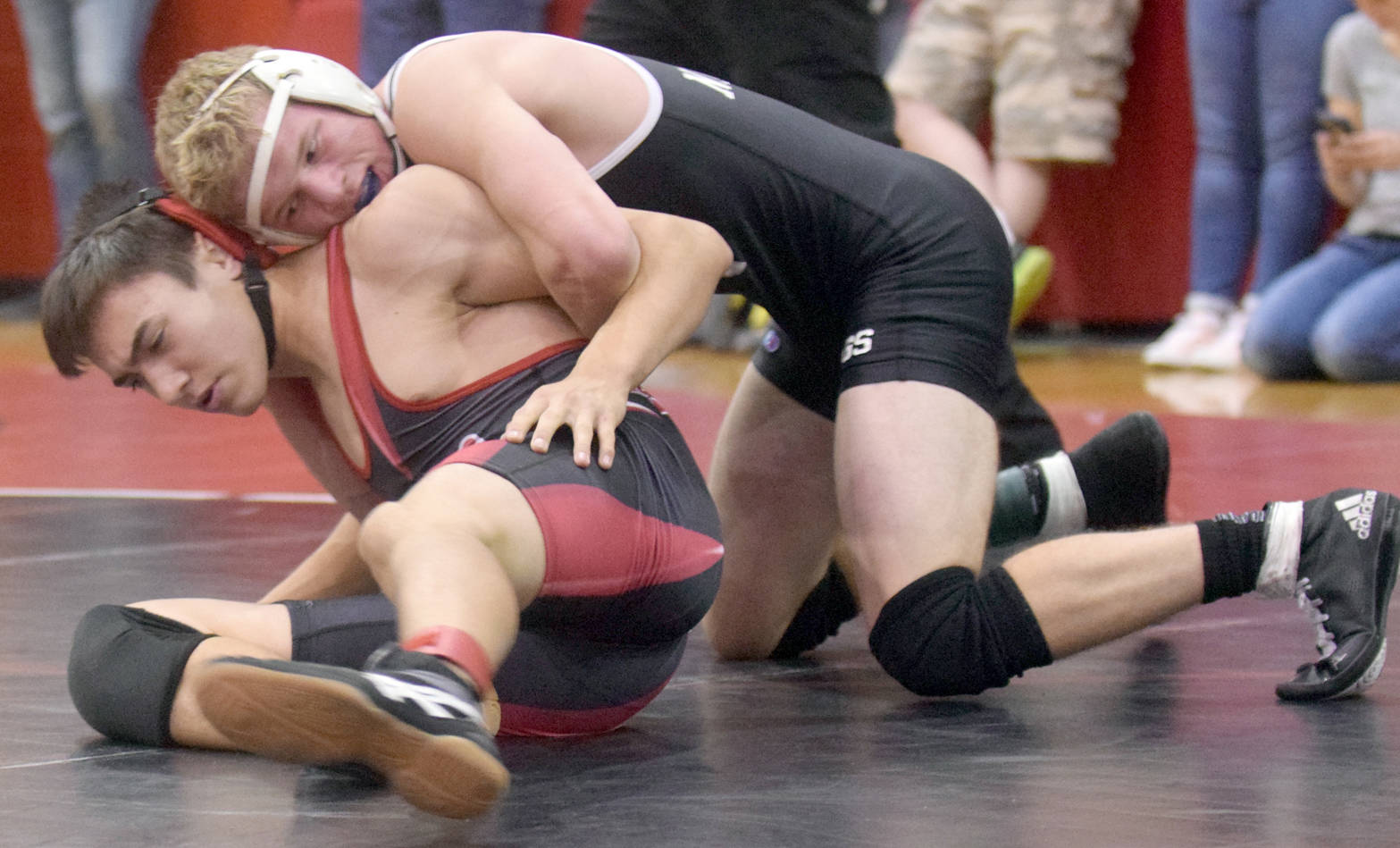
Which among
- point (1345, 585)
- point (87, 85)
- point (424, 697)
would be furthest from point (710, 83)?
point (87, 85)

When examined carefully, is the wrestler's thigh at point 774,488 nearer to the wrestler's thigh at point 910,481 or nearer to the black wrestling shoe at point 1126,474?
the wrestler's thigh at point 910,481

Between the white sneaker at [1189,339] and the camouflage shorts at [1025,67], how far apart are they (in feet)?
2.08

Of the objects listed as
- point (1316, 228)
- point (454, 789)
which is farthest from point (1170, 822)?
point (1316, 228)

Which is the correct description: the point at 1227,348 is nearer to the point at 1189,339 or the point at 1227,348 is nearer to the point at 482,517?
the point at 1189,339

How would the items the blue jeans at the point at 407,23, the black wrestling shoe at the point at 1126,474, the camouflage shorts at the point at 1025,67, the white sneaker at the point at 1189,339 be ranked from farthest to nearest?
the blue jeans at the point at 407,23 < the white sneaker at the point at 1189,339 < the camouflage shorts at the point at 1025,67 < the black wrestling shoe at the point at 1126,474

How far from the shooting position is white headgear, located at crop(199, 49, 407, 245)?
73.9 inches

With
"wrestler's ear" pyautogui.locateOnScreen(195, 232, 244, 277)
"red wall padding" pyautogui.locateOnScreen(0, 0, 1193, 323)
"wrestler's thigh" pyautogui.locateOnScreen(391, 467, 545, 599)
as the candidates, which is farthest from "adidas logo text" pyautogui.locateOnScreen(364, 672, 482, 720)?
"red wall padding" pyautogui.locateOnScreen(0, 0, 1193, 323)

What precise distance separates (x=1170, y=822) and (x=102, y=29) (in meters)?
6.40

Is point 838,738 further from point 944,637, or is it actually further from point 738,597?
point 738,597

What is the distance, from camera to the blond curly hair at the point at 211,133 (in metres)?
1.87

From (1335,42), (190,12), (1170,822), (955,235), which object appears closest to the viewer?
(1170,822)

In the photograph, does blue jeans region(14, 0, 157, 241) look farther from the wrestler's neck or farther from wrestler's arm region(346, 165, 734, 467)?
wrestler's arm region(346, 165, 734, 467)

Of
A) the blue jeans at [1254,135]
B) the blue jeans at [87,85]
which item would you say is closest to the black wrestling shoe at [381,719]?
the blue jeans at [1254,135]

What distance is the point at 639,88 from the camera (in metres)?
2.15
